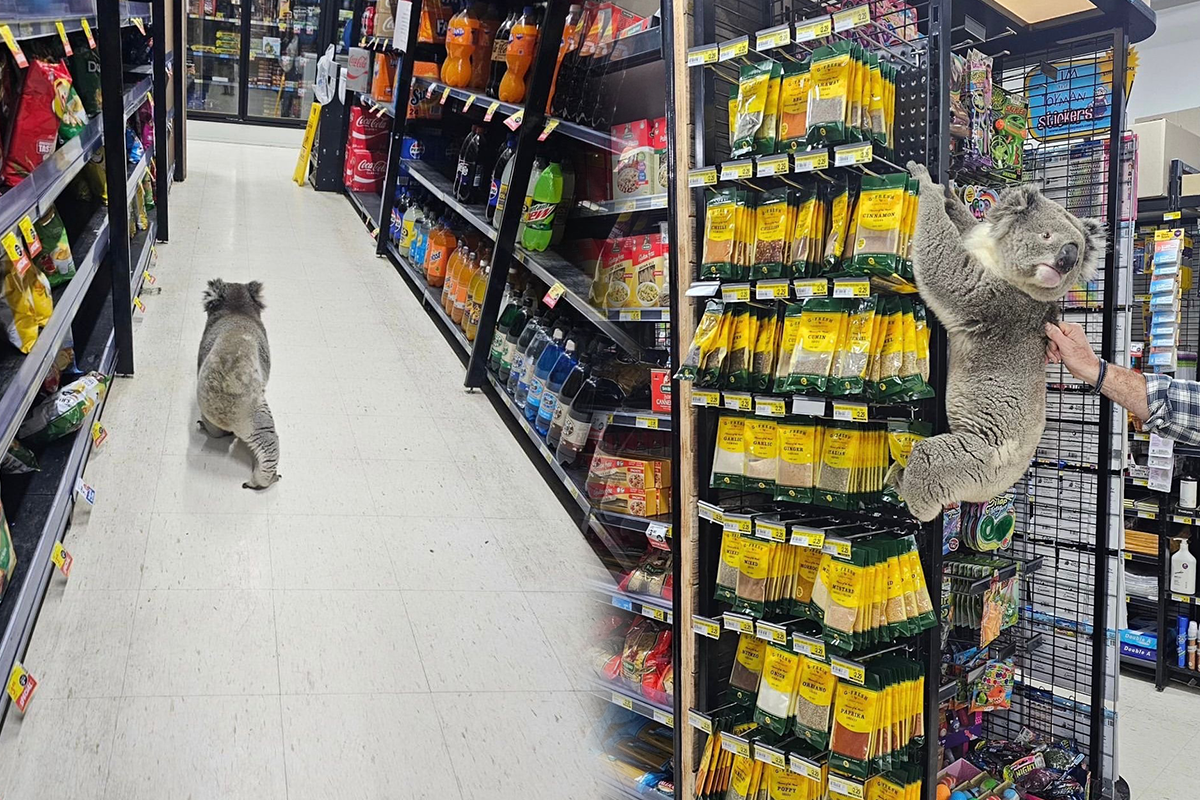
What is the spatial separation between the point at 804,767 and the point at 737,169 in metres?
1.29

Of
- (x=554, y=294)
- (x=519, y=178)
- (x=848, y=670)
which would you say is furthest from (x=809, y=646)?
(x=519, y=178)

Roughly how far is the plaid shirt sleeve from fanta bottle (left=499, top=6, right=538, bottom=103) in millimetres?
2156

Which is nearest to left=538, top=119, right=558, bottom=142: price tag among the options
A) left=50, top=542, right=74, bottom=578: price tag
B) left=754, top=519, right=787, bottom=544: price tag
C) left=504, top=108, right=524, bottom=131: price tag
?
left=504, top=108, right=524, bottom=131: price tag

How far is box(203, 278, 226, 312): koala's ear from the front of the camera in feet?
6.10

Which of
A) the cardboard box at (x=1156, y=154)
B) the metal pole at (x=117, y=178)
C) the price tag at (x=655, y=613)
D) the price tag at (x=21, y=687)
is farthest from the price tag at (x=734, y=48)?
the cardboard box at (x=1156, y=154)

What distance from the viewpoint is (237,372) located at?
185cm

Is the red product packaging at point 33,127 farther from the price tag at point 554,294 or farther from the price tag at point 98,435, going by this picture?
the price tag at point 554,294

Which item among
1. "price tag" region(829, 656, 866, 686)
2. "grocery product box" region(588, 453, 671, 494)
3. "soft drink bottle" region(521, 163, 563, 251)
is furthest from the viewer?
"soft drink bottle" region(521, 163, 563, 251)

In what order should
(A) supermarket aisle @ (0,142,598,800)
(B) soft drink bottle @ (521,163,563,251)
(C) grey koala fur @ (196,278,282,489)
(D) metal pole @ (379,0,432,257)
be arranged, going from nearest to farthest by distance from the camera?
(A) supermarket aisle @ (0,142,598,800)
(C) grey koala fur @ (196,278,282,489)
(D) metal pole @ (379,0,432,257)
(B) soft drink bottle @ (521,163,563,251)

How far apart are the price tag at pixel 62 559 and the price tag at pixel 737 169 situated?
1463mm

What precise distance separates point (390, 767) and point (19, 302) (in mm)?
1278

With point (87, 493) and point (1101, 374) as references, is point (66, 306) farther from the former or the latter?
point (1101, 374)

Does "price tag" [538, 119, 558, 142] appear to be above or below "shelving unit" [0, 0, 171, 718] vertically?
above

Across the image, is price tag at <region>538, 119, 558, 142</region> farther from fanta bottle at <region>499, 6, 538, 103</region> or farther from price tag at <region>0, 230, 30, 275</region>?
price tag at <region>0, 230, 30, 275</region>
